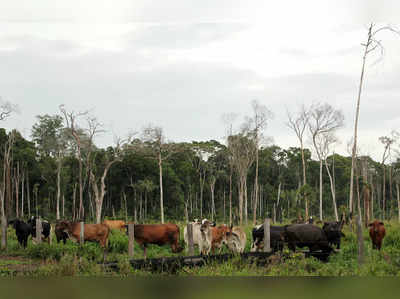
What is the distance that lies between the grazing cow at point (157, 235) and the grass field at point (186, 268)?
0.37 metres

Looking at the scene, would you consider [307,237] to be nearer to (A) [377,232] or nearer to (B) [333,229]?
(B) [333,229]

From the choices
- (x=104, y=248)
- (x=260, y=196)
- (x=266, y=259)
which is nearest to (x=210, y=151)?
(x=260, y=196)

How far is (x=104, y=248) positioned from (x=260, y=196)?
146 feet

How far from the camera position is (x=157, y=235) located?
613 inches

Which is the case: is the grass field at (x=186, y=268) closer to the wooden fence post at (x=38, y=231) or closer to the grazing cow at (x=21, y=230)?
the grazing cow at (x=21, y=230)

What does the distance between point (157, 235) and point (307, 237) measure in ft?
16.3

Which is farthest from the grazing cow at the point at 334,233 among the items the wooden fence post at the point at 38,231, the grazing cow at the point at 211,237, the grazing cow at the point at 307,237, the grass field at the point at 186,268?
the wooden fence post at the point at 38,231

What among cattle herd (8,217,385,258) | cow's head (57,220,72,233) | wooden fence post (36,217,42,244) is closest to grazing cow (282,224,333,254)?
cattle herd (8,217,385,258)

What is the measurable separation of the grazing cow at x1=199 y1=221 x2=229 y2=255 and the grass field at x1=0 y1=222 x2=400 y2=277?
945mm

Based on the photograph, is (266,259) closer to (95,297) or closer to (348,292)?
(348,292)

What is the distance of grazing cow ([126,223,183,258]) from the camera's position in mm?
15477

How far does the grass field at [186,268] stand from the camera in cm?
830

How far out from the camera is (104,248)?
16203 mm

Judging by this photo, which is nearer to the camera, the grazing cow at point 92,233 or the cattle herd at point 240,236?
the cattle herd at point 240,236
